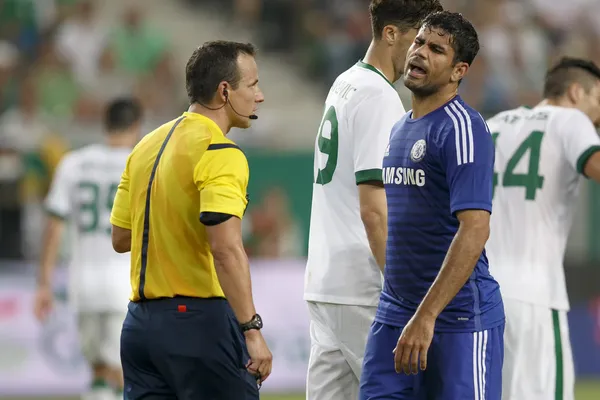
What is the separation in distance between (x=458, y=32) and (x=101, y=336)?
5.26 m

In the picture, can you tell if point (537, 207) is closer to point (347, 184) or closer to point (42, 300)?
point (347, 184)

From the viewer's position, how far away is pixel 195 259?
507 cm

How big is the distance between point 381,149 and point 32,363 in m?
7.20

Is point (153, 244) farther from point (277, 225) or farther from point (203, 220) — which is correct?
point (277, 225)

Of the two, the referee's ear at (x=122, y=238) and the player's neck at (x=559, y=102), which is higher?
the player's neck at (x=559, y=102)

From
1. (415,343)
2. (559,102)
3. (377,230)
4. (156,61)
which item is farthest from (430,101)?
(156,61)

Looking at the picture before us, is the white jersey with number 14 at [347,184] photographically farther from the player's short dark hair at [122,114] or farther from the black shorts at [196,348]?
the player's short dark hair at [122,114]

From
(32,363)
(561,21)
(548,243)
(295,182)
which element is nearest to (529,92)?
(561,21)

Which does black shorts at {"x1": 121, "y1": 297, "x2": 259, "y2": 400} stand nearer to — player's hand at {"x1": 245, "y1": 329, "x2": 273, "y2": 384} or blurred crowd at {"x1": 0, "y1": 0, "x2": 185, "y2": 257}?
player's hand at {"x1": 245, "y1": 329, "x2": 273, "y2": 384}

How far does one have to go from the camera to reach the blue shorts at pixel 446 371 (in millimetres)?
4988

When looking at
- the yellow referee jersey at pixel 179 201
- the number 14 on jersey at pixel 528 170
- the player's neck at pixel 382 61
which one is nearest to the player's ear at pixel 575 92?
the number 14 on jersey at pixel 528 170

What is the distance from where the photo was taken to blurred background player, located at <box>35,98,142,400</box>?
9305 millimetres

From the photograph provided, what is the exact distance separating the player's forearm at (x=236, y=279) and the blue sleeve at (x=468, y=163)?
0.88 metres

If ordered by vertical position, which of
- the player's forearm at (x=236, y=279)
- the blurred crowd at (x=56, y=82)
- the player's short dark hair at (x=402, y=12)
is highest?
the blurred crowd at (x=56, y=82)
